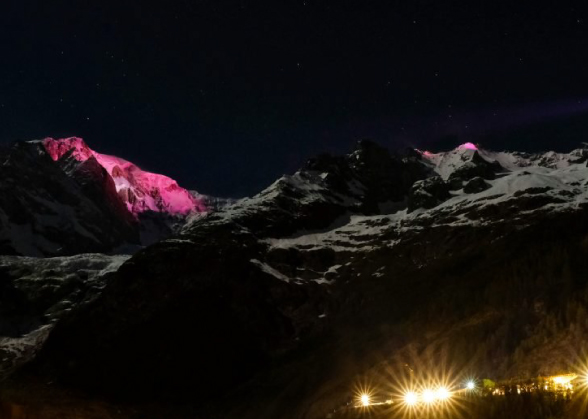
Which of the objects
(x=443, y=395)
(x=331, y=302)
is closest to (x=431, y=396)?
(x=443, y=395)

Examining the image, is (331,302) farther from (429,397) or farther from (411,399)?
(429,397)

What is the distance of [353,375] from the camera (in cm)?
7069

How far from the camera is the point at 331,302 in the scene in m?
110

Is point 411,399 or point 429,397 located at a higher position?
point 429,397

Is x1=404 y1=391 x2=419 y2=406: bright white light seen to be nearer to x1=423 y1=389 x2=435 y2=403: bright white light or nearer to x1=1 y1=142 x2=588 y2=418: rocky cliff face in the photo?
x1=423 y1=389 x2=435 y2=403: bright white light

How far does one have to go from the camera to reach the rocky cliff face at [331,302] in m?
66.2

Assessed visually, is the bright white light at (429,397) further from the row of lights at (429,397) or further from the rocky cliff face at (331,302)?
the rocky cliff face at (331,302)

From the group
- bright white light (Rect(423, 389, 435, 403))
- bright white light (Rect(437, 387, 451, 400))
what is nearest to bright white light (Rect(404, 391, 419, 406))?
bright white light (Rect(423, 389, 435, 403))

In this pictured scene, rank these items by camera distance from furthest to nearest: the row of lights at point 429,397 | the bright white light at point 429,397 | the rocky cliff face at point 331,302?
the rocky cliff face at point 331,302 < the bright white light at point 429,397 < the row of lights at point 429,397

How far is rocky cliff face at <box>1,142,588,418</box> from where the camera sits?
66188 millimetres

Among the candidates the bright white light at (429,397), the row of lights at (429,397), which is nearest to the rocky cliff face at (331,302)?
the row of lights at (429,397)

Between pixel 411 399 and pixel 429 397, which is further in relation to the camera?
pixel 411 399

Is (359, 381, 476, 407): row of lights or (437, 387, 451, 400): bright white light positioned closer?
(437, 387, 451, 400): bright white light

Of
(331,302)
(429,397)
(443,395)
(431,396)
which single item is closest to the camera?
(443,395)
